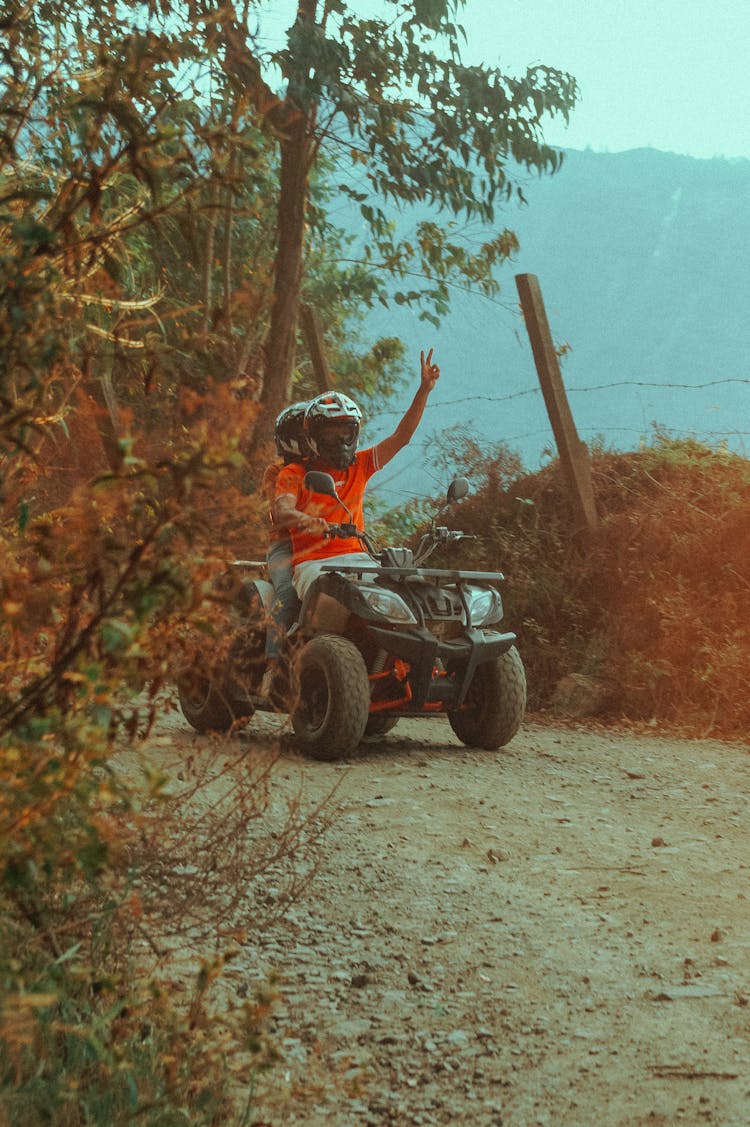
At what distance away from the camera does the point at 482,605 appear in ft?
28.5

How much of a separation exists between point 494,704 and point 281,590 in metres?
1.50

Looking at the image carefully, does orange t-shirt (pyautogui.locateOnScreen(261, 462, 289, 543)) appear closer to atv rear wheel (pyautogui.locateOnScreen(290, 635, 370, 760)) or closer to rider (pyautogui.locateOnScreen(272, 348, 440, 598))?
rider (pyautogui.locateOnScreen(272, 348, 440, 598))

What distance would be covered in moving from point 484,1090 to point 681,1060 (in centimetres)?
56

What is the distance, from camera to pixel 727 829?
269 inches

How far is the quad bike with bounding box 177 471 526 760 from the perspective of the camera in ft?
26.1

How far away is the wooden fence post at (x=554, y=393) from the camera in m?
12.2

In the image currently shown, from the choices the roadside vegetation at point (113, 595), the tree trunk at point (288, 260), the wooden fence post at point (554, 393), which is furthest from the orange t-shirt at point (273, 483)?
the tree trunk at point (288, 260)

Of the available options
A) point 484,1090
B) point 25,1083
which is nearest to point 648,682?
point 484,1090

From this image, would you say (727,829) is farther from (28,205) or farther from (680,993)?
(28,205)

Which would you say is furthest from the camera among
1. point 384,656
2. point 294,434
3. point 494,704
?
point 294,434

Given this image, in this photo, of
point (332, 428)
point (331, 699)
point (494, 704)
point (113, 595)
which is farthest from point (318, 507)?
point (113, 595)

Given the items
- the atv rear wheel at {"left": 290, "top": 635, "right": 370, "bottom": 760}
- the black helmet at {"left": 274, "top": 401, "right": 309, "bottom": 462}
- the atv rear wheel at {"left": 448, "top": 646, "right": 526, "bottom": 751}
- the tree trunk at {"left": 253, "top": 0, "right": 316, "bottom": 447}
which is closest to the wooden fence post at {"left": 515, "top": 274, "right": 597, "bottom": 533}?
the tree trunk at {"left": 253, "top": 0, "right": 316, "bottom": 447}

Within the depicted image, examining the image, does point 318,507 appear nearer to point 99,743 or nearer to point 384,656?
point 384,656

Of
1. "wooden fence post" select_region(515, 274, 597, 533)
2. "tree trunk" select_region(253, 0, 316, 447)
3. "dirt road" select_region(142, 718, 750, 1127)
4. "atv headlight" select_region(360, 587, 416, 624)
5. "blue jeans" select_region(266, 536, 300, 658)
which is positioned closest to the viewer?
"dirt road" select_region(142, 718, 750, 1127)
